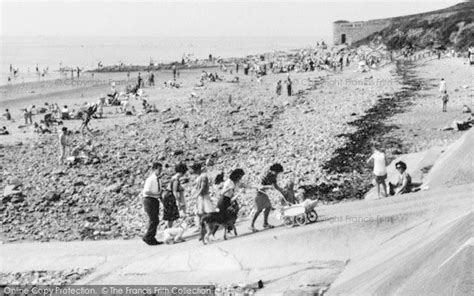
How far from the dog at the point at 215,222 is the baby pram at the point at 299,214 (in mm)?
816

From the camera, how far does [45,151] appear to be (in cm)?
2223

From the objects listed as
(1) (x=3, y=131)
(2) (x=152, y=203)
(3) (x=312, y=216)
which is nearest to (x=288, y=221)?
(3) (x=312, y=216)

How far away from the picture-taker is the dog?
10500 mm

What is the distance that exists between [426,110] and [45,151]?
50.9 feet

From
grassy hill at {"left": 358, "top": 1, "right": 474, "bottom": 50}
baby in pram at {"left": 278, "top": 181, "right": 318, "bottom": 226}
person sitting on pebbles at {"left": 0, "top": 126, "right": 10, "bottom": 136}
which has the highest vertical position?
grassy hill at {"left": 358, "top": 1, "right": 474, "bottom": 50}

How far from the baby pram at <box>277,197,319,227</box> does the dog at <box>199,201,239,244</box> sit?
816 mm

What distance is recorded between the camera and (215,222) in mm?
10562

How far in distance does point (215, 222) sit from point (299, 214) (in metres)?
1.45

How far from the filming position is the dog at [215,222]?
10.5m

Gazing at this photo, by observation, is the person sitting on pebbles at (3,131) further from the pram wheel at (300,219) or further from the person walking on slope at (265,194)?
the pram wheel at (300,219)

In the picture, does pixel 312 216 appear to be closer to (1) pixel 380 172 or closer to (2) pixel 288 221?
(2) pixel 288 221

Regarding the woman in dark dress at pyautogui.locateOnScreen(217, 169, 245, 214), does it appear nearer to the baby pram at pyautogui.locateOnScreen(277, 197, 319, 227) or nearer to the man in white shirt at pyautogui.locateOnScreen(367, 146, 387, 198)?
the baby pram at pyautogui.locateOnScreen(277, 197, 319, 227)

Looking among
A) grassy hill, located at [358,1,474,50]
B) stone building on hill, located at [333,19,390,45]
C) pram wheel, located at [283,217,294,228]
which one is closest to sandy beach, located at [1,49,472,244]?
pram wheel, located at [283,217,294,228]

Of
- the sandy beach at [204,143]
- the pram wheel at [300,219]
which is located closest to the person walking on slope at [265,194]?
the pram wheel at [300,219]
